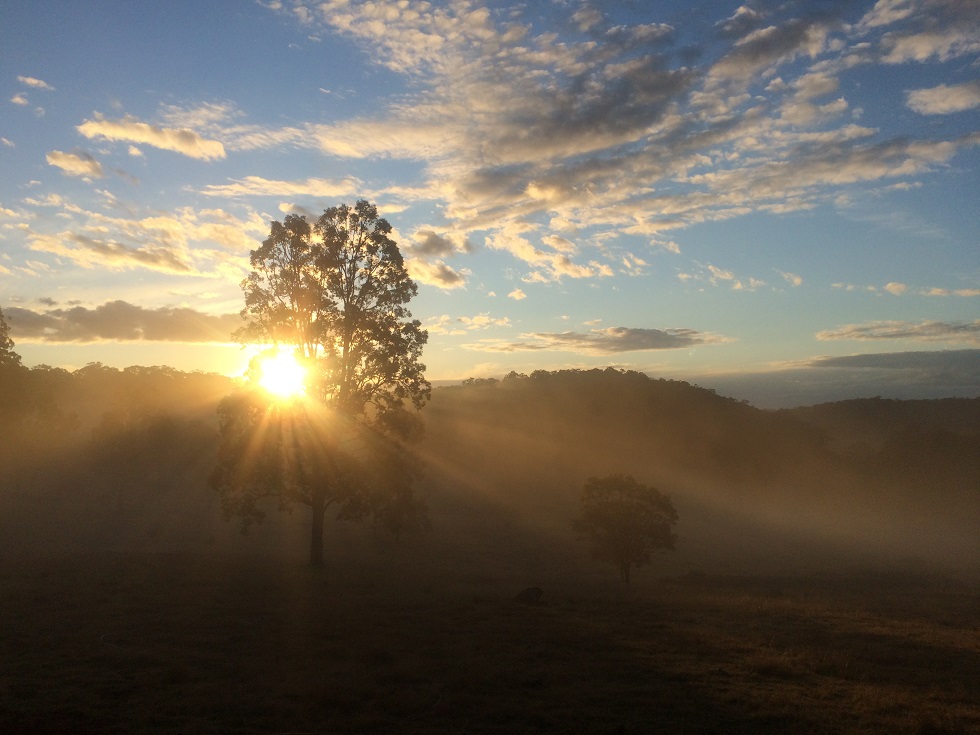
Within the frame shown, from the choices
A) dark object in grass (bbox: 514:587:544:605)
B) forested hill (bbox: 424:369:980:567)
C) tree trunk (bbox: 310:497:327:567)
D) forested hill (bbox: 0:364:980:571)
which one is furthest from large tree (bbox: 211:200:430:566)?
forested hill (bbox: 424:369:980:567)

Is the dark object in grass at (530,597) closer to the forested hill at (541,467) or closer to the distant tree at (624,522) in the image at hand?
the distant tree at (624,522)

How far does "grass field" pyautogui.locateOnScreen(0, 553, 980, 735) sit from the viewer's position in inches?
459

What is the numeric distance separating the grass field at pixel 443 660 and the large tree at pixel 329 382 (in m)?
3.70

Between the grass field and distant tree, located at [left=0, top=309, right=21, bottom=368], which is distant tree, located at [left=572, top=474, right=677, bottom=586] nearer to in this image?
the grass field

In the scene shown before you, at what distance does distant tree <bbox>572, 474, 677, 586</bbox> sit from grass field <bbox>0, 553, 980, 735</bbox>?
44.8 ft

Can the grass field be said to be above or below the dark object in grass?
above


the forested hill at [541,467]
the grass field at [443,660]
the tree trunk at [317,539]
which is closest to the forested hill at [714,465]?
the forested hill at [541,467]

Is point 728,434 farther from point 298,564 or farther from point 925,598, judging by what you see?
point 298,564

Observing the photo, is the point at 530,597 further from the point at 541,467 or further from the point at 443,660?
the point at 541,467

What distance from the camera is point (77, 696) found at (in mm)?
12195

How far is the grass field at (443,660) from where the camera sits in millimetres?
11648

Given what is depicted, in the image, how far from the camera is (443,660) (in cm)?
1517

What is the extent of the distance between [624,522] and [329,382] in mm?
20489

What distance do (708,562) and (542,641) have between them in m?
42.5
